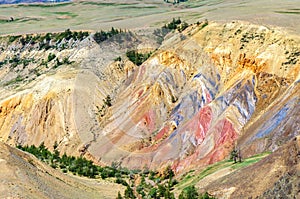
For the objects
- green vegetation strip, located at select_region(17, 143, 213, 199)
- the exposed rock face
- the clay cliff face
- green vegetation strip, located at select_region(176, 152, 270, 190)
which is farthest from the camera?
the clay cliff face

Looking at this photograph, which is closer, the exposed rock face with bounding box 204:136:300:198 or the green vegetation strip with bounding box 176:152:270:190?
the exposed rock face with bounding box 204:136:300:198

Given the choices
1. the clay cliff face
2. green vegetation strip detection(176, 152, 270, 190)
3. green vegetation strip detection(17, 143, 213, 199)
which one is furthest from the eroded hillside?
green vegetation strip detection(176, 152, 270, 190)

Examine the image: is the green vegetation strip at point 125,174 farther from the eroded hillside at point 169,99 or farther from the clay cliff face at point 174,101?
the clay cliff face at point 174,101

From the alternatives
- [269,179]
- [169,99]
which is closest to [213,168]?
[269,179]

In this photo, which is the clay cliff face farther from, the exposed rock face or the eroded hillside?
the exposed rock face

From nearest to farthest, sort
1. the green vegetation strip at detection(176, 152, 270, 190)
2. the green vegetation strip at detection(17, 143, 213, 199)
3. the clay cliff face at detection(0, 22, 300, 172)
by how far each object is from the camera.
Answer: the green vegetation strip at detection(176, 152, 270, 190) → the green vegetation strip at detection(17, 143, 213, 199) → the clay cliff face at detection(0, 22, 300, 172)

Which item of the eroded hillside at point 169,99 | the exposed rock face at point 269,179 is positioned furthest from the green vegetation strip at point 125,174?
the exposed rock face at point 269,179

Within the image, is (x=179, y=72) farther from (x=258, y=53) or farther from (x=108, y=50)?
(x=108, y=50)

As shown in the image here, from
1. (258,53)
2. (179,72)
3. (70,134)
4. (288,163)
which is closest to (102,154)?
(70,134)
